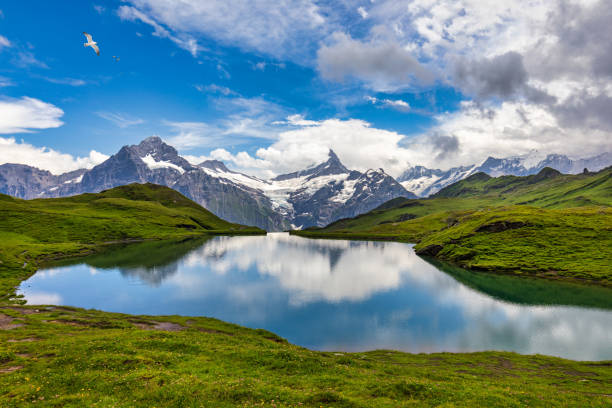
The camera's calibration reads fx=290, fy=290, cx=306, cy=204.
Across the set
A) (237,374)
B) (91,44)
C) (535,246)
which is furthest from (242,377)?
(535,246)

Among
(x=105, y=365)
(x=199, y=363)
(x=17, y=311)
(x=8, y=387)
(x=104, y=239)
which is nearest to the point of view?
(x=8, y=387)

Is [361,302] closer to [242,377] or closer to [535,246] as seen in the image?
[242,377]

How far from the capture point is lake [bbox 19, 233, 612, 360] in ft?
172

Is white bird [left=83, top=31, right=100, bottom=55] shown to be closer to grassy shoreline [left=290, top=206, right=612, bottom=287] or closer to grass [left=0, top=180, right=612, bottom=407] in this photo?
grass [left=0, top=180, right=612, bottom=407]

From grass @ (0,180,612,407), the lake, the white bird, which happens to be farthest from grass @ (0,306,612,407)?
the white bird

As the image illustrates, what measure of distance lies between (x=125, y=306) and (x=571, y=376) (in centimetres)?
8092

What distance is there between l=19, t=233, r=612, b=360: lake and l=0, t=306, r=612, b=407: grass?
12782 millimetres

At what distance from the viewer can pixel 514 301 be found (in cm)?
7700

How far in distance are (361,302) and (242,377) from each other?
54.6 metres

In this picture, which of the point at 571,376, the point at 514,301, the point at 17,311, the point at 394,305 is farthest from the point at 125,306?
the point at 514,301

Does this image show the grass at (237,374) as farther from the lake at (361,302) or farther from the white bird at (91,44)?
the white bird at (91,44)

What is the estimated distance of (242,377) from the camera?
25094mm

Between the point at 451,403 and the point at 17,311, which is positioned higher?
the point at 451,403

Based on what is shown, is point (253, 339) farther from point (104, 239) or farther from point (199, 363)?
point (104, 239)
